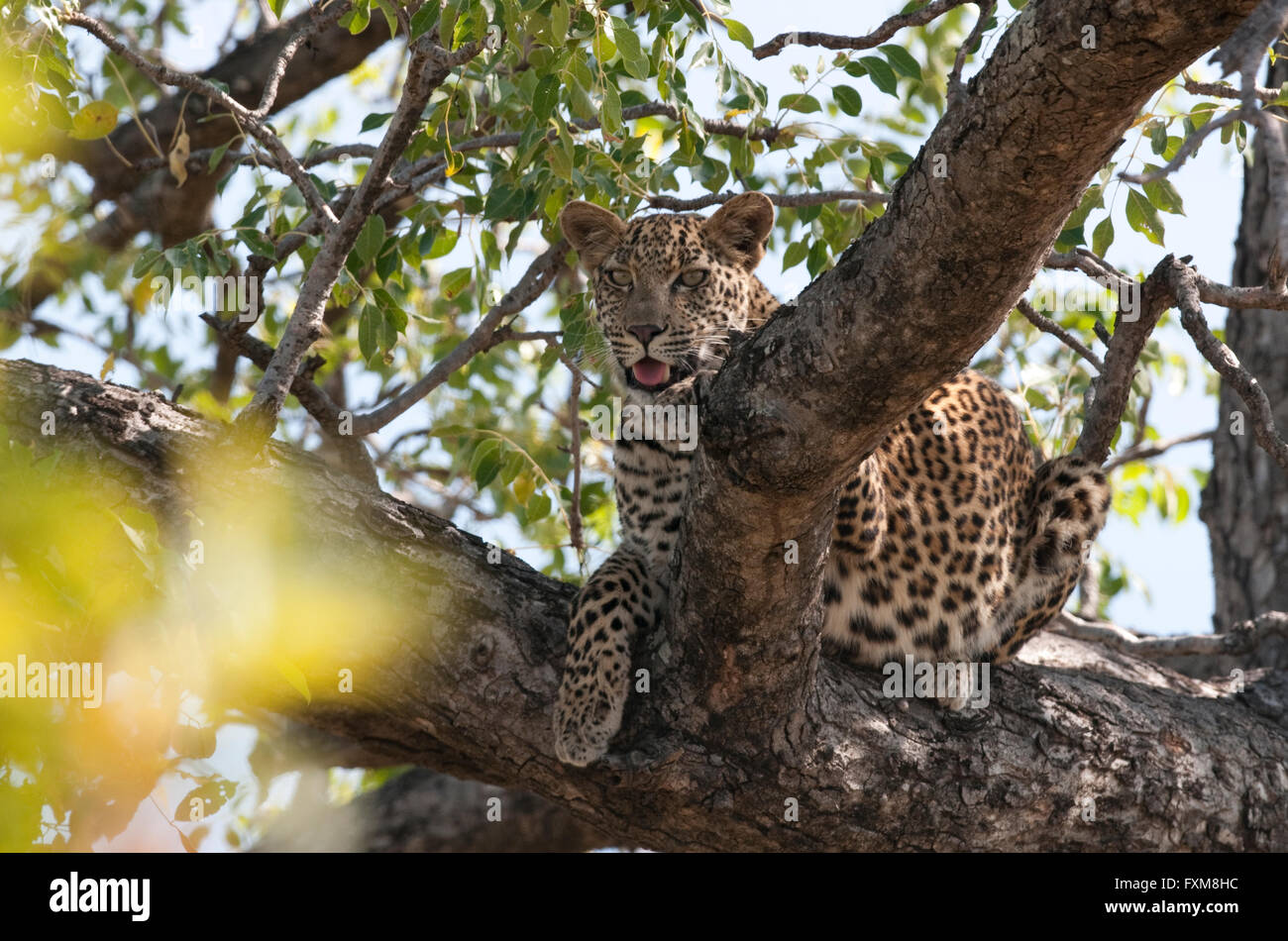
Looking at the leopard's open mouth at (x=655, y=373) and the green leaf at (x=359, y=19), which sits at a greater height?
the green leaf at (x=359, y=19)

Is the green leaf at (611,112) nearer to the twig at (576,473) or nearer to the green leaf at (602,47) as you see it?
the green leaf at (602,47)

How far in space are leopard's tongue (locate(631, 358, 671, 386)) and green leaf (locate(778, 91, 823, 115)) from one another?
1288 mm

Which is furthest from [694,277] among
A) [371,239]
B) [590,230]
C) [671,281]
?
[371,239]

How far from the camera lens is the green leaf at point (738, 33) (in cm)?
493

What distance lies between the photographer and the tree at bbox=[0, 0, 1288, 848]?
3.40 meters

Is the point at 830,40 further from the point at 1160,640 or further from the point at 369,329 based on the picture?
the point at 1160,640

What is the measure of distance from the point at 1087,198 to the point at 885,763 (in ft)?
8.40

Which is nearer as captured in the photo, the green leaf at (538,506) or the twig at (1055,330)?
the twig at (1055,330)

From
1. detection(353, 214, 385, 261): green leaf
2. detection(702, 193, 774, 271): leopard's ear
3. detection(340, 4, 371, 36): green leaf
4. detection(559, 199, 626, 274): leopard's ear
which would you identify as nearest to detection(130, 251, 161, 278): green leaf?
detection(353, 214, 385, 261): green leaf

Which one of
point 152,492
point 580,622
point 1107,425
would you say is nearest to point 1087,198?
point 1107,425

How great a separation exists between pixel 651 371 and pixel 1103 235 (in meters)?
2.09

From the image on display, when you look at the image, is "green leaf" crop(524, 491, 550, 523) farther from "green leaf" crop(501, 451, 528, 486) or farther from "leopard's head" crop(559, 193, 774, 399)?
"leopard's head" crop(559, 193, 774, 399)

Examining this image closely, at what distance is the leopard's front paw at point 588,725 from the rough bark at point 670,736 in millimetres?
97

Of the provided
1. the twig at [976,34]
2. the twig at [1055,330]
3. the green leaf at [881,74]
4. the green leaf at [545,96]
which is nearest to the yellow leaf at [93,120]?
the green leaf at [545,96]
